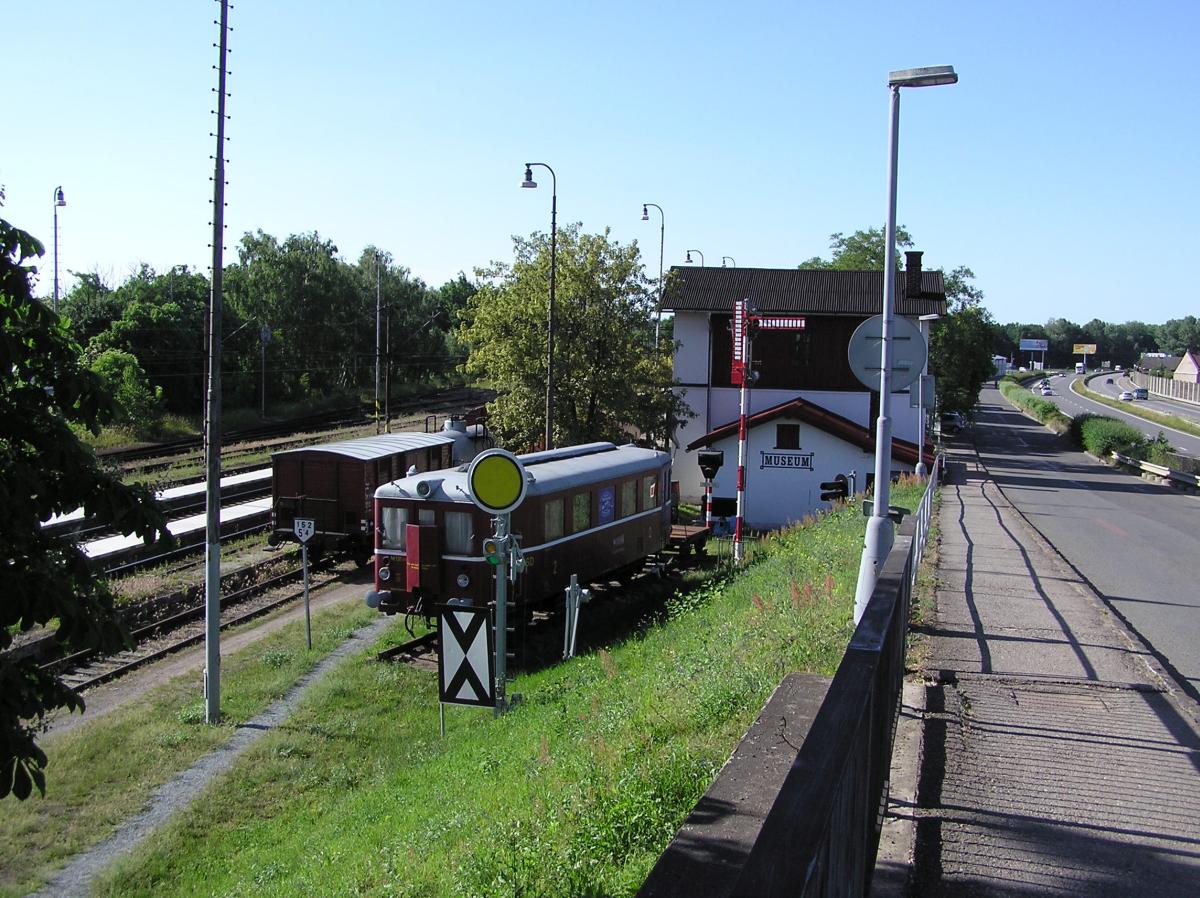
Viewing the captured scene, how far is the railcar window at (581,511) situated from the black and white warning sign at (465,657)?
9.19 m

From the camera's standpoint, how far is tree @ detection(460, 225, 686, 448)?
34812 mm

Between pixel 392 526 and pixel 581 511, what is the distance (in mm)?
3767

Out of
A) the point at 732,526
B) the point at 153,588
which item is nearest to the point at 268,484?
the point at 153,588

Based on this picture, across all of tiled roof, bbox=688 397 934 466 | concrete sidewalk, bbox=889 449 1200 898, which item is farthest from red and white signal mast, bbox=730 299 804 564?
concrete sidewalk, bbox=889 449 1200 898

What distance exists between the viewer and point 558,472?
784 inches

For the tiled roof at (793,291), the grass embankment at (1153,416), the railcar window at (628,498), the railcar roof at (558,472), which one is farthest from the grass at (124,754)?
the grass embankment at (1153,416)

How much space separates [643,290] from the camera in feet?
119

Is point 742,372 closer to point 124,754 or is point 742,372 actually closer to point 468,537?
point 468,537

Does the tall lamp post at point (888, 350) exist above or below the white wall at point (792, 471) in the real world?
above

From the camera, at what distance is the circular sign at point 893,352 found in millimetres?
10523

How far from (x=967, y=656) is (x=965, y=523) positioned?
1282 cm

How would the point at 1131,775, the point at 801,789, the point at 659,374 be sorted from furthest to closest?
1. the point at 659,374
2. the point at 1131,775
3. the point at 801,789

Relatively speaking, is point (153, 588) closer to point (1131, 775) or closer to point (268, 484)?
point (268, 484)

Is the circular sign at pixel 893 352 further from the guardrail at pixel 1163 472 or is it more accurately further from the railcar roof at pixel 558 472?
the guardrail at pixel 1163 472
